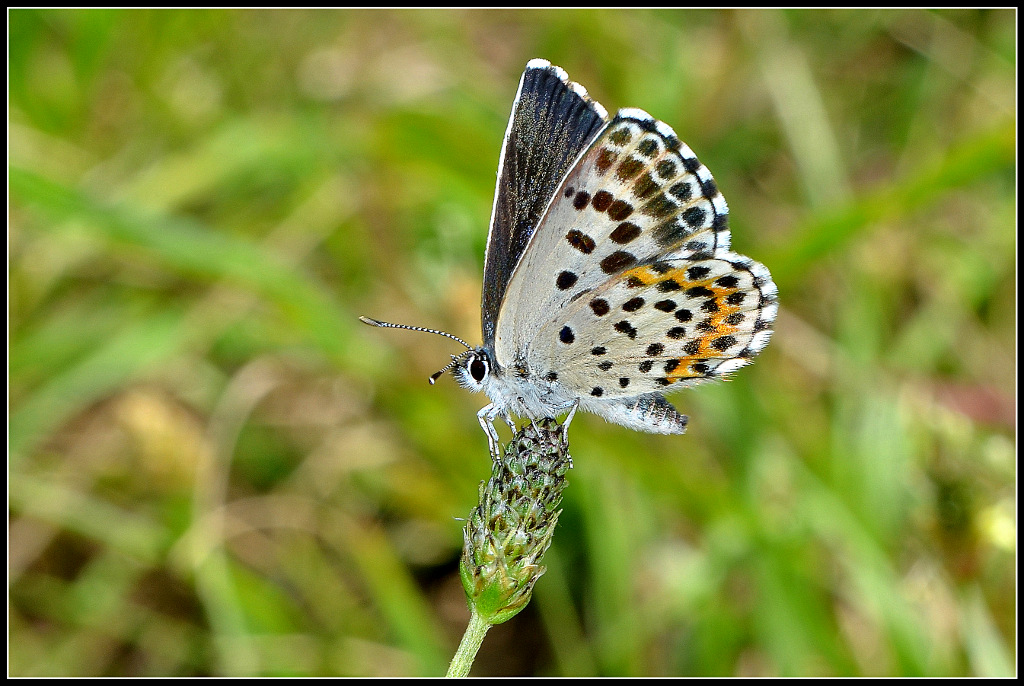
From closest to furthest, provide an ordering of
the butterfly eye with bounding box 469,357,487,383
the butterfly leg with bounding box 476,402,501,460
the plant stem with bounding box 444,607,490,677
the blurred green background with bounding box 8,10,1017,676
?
the plant stem with bounding box 444,607,490,677 → the butterfly leg with bounding box 476,402,501,460 → the butterfly eye with bounding box 469,357,487,383 → the blurred green background with bounding box 8,10,1017,676

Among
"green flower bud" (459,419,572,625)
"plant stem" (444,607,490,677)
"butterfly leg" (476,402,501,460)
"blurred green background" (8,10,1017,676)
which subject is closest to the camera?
"plant stem" (444,607,490,677)

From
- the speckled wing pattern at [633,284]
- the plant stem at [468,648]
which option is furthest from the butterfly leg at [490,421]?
the plant stem at [468,648]

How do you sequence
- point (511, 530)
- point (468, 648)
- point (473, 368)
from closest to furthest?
point (468, 648), point (511, 530), point (473, 368)

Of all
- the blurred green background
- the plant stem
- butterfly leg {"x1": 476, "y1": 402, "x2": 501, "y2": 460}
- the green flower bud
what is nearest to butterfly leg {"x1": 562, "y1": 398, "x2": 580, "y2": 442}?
butterfly leg {"x1": 476, "y1": 402, "x2": 501, "y2": 460}

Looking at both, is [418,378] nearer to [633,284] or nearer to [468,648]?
[633,284]

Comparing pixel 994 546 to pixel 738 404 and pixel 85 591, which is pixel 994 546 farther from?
pixel 85 591

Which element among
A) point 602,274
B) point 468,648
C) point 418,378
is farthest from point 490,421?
point 418,378

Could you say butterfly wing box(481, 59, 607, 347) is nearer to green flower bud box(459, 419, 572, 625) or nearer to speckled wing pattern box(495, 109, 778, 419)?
speckled wing pattern box(495, 109, 778, 419)
